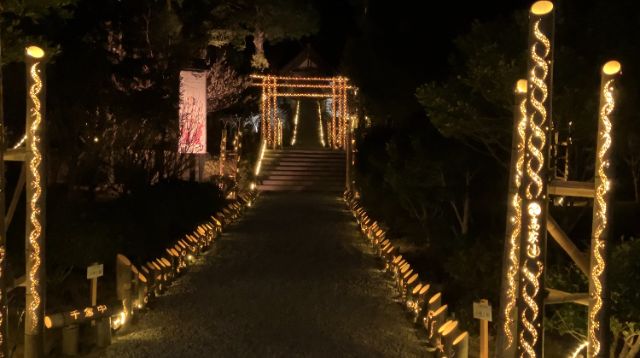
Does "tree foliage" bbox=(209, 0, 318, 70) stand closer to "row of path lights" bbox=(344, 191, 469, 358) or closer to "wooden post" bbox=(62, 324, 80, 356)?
"row of path lights" bbox=(344, 191, 469, 358)

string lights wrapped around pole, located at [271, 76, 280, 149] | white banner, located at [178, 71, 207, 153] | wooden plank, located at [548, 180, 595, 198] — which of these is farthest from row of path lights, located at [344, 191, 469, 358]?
string lights wrapped around pole, located at [271, 76, 280, 149]

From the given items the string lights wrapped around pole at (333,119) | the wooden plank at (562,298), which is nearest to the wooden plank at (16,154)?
the wooden plank at (562,298)

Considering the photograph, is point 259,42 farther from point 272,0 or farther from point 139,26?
point 139,26

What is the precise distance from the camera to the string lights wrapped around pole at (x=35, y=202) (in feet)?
17.3

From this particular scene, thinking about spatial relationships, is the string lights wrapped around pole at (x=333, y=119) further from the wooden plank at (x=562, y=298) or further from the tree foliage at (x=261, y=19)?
the wooden plank at (x=562, y=298)

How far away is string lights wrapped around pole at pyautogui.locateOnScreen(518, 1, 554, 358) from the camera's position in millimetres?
4078

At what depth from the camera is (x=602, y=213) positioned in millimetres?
4129

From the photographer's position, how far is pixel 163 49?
59.0ft

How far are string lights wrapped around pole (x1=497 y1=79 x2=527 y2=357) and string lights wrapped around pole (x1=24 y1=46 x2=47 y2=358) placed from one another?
3.58 meters

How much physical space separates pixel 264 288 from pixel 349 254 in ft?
10.7

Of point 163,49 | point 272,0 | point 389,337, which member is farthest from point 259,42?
point 389,337

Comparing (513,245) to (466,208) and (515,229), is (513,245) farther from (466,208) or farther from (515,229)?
(466,208)

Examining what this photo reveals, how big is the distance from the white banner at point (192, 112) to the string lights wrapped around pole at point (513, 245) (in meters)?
13.0

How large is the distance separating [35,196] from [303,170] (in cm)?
2194
